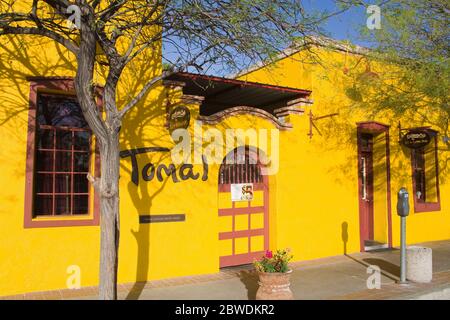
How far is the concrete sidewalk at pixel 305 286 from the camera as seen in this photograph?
634 centimetres

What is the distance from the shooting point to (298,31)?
6.13 metres

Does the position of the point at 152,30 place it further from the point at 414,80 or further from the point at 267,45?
the point at 414,80

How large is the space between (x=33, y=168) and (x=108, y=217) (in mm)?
2554

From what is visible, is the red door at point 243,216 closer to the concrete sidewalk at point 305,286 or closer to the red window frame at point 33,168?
the concrete sidewalk at point 305,286

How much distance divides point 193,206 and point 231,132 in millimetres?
1805

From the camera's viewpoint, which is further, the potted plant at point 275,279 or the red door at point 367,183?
the red door at point 367,183

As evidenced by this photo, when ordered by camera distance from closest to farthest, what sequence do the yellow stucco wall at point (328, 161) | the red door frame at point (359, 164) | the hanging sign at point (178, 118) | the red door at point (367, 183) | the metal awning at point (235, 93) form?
the hanging sign at point (178, 118)
the metal awning at point (235, 93)
the yellow stucco wall at point (328, 161)
the red door frame at point (359, 164)
the red door at point (367, 183)

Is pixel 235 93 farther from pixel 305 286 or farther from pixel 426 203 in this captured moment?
pixel 426 203

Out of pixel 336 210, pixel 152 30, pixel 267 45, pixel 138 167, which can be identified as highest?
pixel 152 30

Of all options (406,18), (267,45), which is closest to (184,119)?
(267,45)

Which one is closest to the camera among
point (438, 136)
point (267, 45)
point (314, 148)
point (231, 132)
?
point (267, 45)

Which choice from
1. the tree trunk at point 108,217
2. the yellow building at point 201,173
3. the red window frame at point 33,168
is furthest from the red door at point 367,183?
the tree trunk at point 108,217

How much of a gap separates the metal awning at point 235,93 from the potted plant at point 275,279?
153 inches

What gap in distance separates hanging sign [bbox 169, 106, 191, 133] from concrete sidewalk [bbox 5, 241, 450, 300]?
296 centimetres
